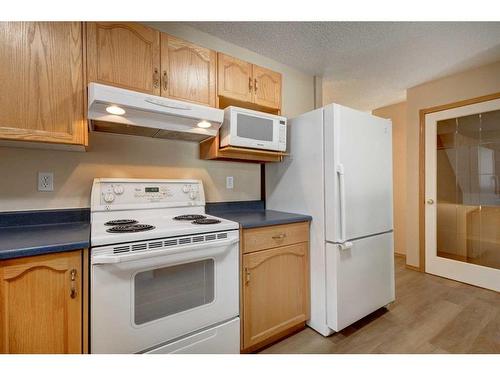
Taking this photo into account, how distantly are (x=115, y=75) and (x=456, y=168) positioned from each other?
3415 mm

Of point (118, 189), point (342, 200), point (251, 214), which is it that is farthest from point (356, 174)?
point (118, 189)

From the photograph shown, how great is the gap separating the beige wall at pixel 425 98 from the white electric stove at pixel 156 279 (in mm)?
2712

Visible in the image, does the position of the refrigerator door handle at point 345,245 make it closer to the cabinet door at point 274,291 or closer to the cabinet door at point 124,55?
the cabinet door at point 274,291

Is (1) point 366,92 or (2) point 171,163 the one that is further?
(1) point 366,92

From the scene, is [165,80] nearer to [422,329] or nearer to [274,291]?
[274,291]

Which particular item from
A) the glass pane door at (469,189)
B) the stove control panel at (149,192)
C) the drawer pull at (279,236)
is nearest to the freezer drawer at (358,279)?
the drawer pull at (279,236)

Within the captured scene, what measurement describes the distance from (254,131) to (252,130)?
2 centimetres

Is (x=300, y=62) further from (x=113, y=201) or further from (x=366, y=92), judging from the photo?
(x=113, y=201)

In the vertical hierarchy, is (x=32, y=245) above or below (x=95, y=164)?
below

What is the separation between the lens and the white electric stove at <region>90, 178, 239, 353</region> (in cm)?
109

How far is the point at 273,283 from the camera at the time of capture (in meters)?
1.64

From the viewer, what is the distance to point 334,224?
1.65m

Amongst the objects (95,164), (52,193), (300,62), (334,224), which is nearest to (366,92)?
(300,62)

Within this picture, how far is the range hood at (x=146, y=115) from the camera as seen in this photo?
1258mm
